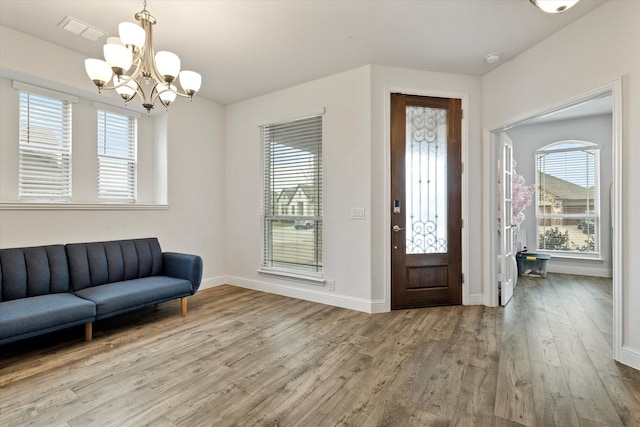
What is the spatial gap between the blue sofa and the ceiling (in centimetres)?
215

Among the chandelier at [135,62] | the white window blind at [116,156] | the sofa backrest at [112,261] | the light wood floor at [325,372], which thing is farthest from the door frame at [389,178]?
the white window blind at [116,156]

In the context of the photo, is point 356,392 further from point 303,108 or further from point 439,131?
point 303,108

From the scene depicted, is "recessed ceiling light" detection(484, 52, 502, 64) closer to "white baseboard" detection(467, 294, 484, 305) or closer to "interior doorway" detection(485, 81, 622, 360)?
Answer: "interior doorway" detection(485, 81, 622, 360)

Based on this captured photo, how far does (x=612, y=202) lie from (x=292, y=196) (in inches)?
149

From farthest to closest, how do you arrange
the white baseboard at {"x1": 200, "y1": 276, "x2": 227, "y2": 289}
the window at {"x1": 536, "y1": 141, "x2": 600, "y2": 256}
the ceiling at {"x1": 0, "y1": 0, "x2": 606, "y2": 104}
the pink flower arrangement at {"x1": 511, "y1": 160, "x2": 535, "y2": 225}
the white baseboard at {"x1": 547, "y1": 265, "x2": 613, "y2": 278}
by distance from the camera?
the window at {"x1": 536, "y1": 141, "x2": 600, "y2": 256} → the white baseboard at {"x1": 547, "y1": 265, "x2": 613, "y2": 278} → the pink flower arrangement at {"x1": 511, "y1": 160, "x2": 535, "y2": 225} → the white baseboard at {"x1": 200, "y1": 276, "x2": 227, "y2": 289} → the ceiling at {"x1": 0, "y1": 0, "x2": 606, "y2": 104}

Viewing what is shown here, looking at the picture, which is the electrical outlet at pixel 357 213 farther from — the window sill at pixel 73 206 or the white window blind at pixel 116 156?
the white window blind at pixel 116 156

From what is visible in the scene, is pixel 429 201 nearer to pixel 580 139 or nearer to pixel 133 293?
pixel 133 293

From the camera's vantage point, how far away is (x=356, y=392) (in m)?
1.95

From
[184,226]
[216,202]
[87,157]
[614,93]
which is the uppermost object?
[614,93]

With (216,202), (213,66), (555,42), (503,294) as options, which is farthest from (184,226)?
(555,42)

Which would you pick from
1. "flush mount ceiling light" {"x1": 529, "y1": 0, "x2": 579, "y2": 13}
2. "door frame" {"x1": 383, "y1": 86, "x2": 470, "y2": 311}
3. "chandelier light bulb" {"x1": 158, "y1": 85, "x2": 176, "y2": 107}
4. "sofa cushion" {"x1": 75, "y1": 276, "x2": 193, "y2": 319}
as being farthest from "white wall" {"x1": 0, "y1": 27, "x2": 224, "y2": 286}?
"flush mount ceiling light" {"x1": 529, "y1": 0, "x2": 579, "y2": 13}

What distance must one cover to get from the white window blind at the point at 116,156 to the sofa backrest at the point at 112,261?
0.73 meters

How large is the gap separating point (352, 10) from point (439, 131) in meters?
1.82

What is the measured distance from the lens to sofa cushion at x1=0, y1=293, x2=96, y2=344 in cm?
218
